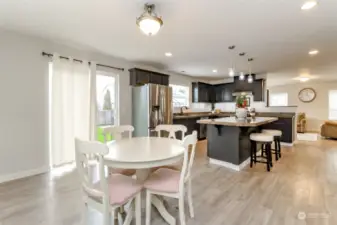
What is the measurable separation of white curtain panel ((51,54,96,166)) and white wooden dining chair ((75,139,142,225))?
7.66 ft

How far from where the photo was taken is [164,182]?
200 centimetres

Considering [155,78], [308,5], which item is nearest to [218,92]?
[155,78]

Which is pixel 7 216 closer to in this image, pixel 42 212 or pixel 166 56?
pixel 42 212

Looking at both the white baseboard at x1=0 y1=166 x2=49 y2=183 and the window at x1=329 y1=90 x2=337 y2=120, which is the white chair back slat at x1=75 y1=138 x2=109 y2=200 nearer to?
the white baseboard at x1=0 y1=166 x2=49 y2=183

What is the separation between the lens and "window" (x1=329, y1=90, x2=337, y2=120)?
950cm

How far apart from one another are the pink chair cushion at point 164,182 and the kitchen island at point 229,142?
6.14 feet

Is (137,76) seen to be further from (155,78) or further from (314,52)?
(314,52)

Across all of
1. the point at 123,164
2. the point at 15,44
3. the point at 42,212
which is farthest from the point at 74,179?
the point at 15,44

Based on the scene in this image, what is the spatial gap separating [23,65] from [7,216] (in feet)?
7.75

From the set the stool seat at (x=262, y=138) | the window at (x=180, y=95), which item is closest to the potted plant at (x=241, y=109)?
the stool seat at (x=262, y=138)

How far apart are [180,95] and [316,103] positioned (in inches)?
281

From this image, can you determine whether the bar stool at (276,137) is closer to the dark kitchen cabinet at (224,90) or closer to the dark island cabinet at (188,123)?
the dark island cabinet at (188,123)

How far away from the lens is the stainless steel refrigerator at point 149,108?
16.0ft

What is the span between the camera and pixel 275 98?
11.1 metres
